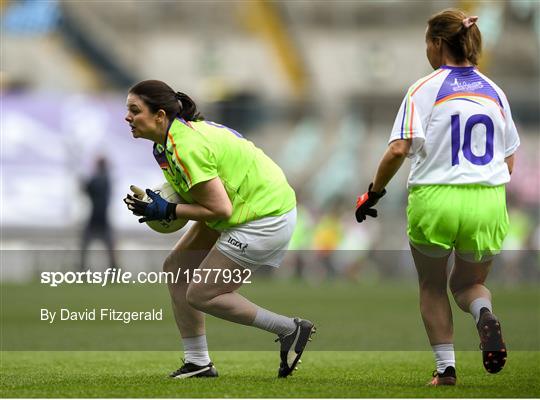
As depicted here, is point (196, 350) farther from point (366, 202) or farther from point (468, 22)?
point (468, 22)

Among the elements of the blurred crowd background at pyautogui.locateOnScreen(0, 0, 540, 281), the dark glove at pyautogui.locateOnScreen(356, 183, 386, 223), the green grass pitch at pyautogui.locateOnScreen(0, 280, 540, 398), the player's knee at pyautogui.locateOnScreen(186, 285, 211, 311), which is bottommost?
the blurred crowd background at pyautogui.locateOnScreen(0, 0, 540, 281)

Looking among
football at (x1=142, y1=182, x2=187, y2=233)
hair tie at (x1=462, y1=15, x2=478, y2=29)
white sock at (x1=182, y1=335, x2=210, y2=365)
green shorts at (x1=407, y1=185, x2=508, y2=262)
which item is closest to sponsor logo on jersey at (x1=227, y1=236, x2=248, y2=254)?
football at (x1=142, y1=182, x2=187, y2=233)

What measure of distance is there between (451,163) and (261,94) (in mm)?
37908

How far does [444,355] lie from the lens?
6.67 metres

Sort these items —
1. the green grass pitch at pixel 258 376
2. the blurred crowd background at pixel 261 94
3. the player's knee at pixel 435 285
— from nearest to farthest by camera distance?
the green grass pitch at pixel 258 376
the player's knee at pixel 435 285
the blurred crowd background at pixel 261 94

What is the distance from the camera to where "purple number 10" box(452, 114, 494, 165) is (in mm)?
6469

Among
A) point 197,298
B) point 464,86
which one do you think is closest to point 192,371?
point 197,298

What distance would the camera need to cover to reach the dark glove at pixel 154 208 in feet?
21.8

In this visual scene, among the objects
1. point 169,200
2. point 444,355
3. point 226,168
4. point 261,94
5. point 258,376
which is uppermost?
point 226,168

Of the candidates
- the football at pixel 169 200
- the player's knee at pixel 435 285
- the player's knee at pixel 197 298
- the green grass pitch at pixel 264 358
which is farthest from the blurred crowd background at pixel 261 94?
the player's knee at pixel 435 285

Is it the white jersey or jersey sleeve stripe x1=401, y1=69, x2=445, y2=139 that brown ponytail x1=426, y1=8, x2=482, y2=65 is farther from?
jersey sleeve stripe x1=401, y1=69, x2=445, y2=139

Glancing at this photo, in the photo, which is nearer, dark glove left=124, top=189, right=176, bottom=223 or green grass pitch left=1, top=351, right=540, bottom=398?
green grass pitch left=1, top=351, right=540, bottom=398

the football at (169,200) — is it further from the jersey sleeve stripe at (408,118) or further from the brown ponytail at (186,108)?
the jersey sleeve stripe at (408,118)

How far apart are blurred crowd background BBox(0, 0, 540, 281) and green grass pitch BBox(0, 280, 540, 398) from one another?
11982mm
